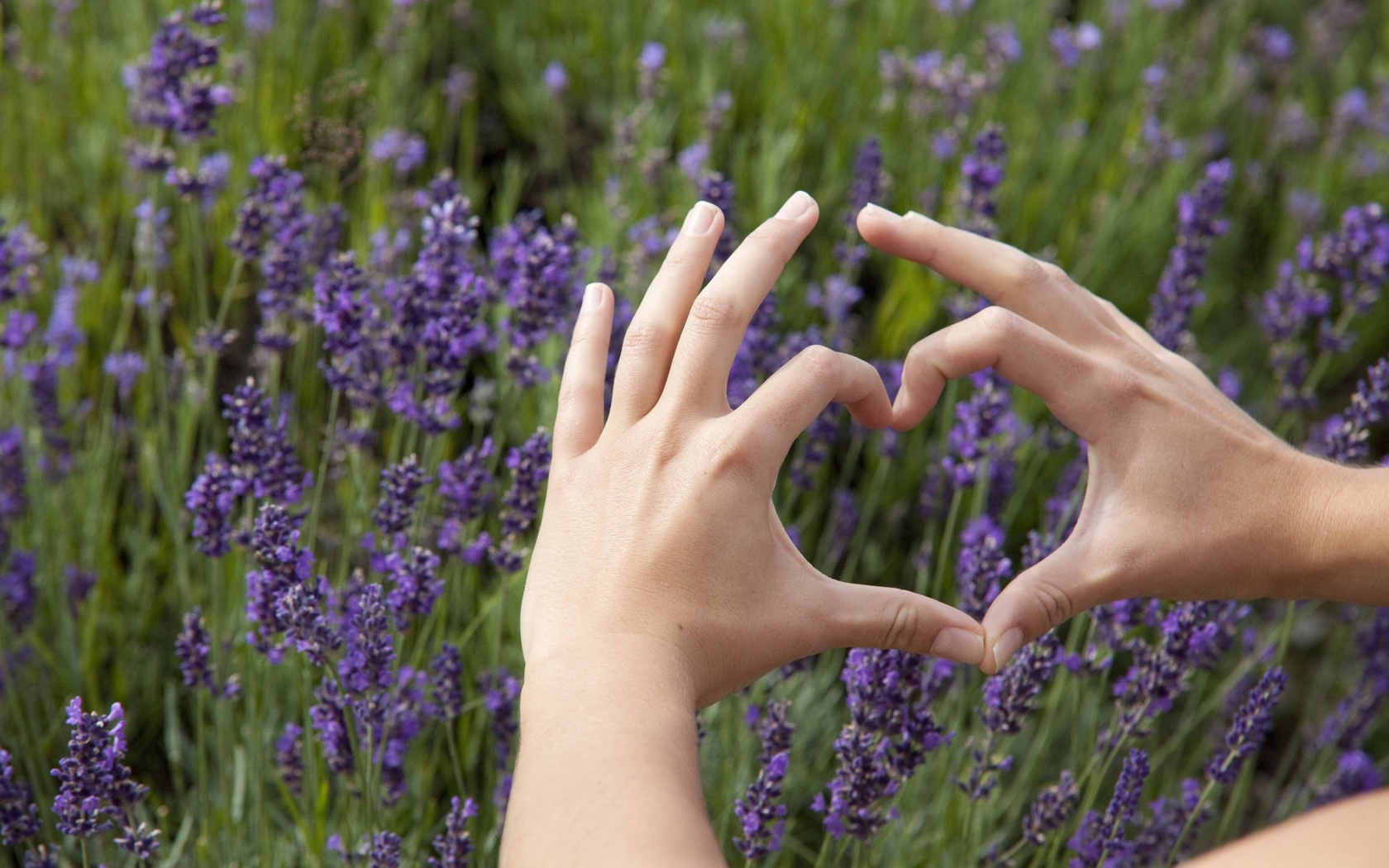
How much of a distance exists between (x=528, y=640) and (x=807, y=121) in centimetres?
251

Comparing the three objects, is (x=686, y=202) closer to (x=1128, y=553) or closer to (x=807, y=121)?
(x=807, y=121)

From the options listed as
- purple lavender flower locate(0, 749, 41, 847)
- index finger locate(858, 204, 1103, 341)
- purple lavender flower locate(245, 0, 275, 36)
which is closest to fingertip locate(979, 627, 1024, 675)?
index finger locate(858, 204, 1103, 341)

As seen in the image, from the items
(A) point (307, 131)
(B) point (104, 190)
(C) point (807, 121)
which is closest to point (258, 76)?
(B) point (104, 190)

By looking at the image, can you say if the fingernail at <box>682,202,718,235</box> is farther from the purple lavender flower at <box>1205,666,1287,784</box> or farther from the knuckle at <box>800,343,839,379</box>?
the purple lavender flower at <box>1205,666,1287,784</box>

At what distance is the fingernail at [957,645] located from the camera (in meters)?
1.31

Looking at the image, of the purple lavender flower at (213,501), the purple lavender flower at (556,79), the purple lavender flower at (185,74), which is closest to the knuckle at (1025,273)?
the purple lavender flower at (213,501)

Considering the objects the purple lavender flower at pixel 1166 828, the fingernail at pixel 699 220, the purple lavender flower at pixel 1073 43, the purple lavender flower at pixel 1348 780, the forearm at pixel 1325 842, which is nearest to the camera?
the forearm at pixel 1325 842

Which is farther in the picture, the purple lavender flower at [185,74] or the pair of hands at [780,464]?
the purple lavender flower at [185,74]

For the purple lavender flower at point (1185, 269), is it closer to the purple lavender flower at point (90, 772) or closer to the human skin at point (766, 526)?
the human skin at point (766, 526)

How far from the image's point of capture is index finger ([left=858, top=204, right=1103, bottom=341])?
154cm

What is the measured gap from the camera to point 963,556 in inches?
71.9

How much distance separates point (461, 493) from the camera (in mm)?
1791

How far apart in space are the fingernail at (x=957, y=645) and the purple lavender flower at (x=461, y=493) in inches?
32.0

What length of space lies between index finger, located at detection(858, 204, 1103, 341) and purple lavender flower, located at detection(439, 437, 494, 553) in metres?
0.72
